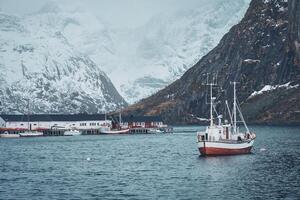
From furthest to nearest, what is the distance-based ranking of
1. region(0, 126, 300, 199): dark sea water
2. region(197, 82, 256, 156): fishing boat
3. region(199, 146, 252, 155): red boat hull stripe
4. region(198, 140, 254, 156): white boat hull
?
1. region(199, 146, 252, 155): red boat hull stripe
2. region(198, 140, 254, 156): white boat hull
3. region(197, 82, 256, 156): fishing boat
4. region(0, 126, 300, 199): dark sea water

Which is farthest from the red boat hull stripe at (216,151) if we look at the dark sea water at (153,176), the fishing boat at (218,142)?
the dark sea water at (153,176)

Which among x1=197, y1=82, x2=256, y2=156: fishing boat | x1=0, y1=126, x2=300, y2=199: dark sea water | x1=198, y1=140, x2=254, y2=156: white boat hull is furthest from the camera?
x1=198, y1=140, x2=254, y2=156: white boat hull

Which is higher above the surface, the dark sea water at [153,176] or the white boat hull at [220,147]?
the white boat hull at [220,147]

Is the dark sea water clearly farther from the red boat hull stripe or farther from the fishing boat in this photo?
the fishing boat

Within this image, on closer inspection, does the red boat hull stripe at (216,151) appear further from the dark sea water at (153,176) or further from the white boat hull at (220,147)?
the dark sea water at (153,176)

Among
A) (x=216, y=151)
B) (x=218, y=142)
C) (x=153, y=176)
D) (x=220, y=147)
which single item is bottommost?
(x=153, y=176)

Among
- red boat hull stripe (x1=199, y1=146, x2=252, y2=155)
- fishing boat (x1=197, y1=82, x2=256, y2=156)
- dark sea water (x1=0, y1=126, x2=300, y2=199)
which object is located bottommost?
dark sea water (x1=0, y1=126, x2=300, y2=199)

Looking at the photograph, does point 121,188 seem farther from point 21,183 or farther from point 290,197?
point 290,197

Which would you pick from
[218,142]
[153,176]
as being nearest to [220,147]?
[218,142]

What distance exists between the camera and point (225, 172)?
119 metres

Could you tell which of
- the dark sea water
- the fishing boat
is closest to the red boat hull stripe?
the fishing boat

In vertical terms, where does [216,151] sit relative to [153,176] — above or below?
above

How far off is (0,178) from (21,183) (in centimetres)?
859

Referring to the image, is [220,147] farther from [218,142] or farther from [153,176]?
[153,176]
